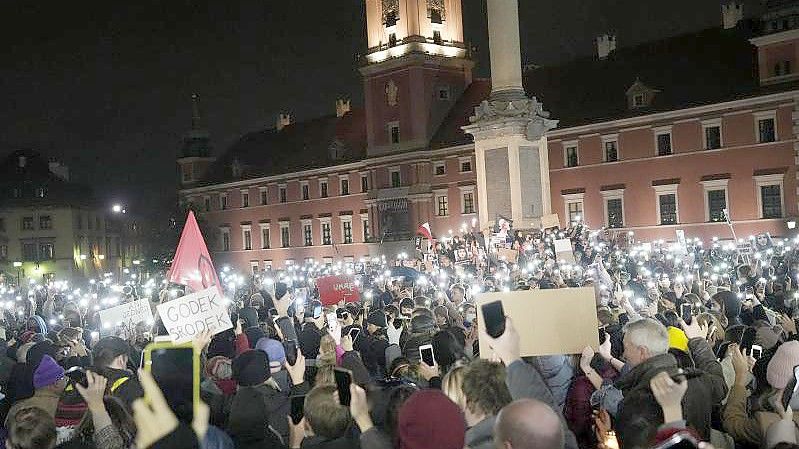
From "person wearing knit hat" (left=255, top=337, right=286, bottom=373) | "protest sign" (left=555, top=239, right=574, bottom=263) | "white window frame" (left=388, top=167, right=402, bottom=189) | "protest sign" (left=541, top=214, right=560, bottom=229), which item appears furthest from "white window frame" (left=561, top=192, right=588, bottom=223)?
"person wearing knit hat" (left=255, top=337, right=286, bottom=373)

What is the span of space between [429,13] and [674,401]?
196ft

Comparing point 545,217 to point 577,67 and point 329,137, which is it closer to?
point 577,67

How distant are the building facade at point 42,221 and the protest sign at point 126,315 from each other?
72.9 meters

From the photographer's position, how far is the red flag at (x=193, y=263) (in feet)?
46.9

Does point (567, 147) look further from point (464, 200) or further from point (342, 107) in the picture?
point (342, 107)

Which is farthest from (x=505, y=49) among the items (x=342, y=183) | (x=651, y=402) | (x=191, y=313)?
(x=342, y=183)

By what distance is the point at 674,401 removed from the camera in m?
4.72

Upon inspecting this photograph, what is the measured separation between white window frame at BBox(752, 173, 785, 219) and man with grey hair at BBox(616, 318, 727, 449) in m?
40.9

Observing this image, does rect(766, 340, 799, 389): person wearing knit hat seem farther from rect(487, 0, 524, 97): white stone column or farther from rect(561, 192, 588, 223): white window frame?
rect(561, 192, 588, 223): white window frame

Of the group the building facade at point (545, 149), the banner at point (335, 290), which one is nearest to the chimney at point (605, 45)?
the building facade at point (545, 149)

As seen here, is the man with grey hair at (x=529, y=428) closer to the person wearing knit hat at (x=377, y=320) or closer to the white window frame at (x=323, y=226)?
the person wearing knit hat at (x=377, y=320)

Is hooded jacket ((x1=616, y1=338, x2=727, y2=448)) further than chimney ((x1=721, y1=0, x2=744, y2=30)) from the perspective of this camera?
No

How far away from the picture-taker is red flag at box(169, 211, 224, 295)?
14.3 m

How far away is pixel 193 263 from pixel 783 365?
1021cm
